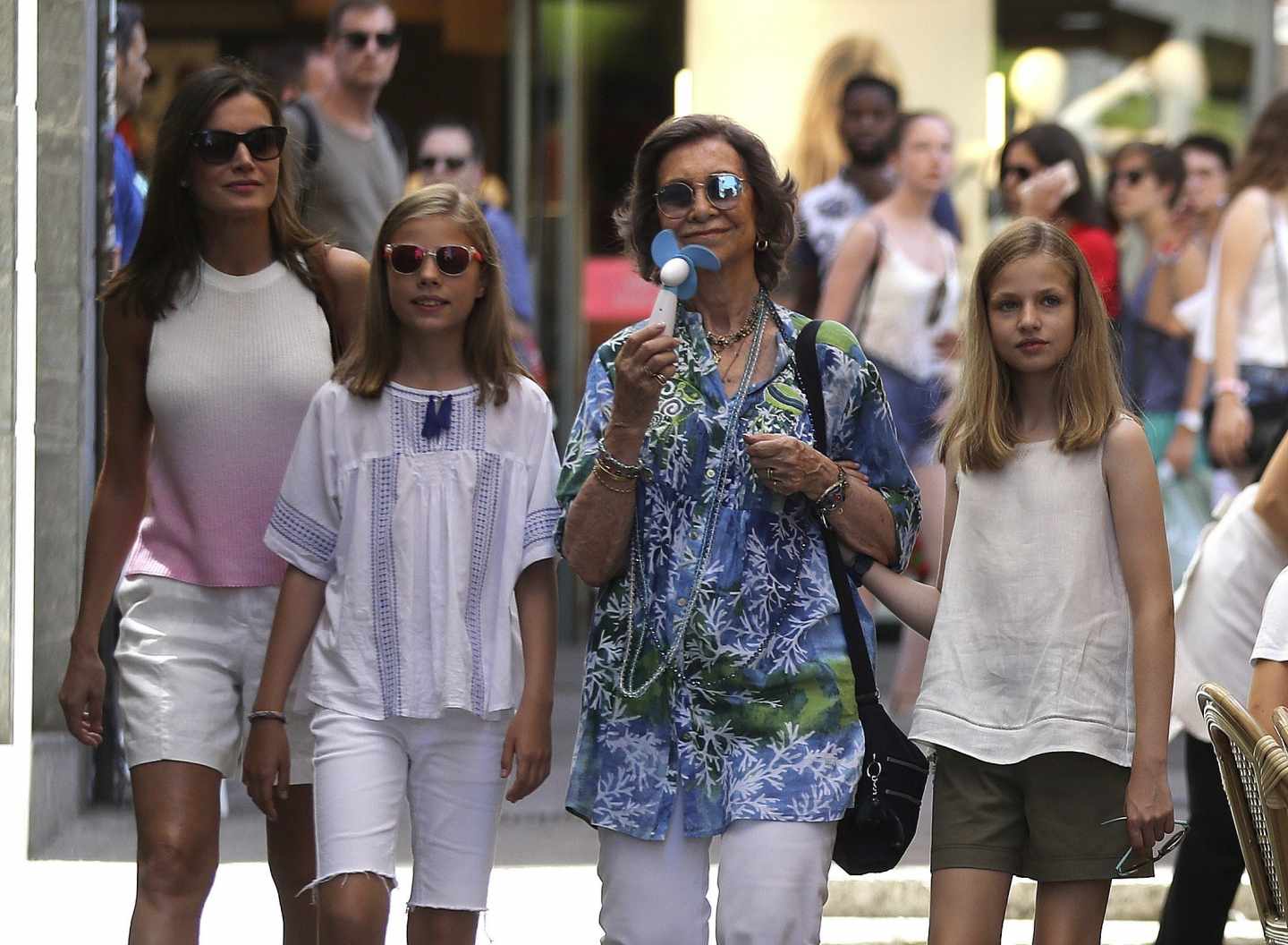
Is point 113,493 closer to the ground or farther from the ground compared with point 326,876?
farther from the ground

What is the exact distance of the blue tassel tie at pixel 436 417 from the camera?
14.7 feet

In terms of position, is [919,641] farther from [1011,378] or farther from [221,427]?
[221,427]

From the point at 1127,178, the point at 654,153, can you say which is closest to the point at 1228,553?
the point at 654,153

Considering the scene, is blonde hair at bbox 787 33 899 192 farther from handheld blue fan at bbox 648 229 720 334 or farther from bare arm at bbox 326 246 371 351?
handheld blue fan at bbox 648 229 720 334

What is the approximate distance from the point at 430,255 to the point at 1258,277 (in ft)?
14.5

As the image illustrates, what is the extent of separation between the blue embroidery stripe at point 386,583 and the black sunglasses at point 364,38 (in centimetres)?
436

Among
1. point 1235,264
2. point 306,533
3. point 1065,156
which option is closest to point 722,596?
point 306,533

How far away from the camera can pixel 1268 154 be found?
316 inches

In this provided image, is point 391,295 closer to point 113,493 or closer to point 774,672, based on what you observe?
point 113,493

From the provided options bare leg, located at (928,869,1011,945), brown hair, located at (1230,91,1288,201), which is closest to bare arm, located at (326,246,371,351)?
bare leg, located at (928,869,1011,945)

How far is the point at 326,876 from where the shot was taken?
4324 mm

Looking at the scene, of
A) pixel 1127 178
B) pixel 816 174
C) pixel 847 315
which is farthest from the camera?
pixel 816 174

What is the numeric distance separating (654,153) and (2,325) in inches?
96.8

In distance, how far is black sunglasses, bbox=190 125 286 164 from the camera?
4.71m
